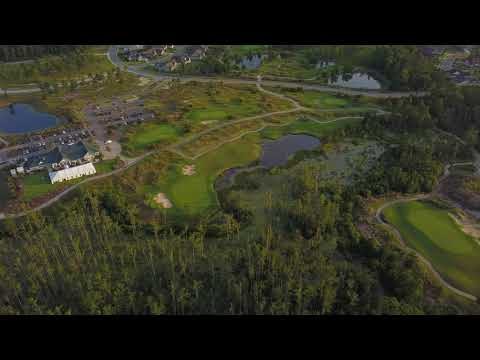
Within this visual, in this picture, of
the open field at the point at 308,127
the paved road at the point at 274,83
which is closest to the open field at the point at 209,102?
the paved road at the point at 274,83

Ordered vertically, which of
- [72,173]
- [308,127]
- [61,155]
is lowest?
[72,173]

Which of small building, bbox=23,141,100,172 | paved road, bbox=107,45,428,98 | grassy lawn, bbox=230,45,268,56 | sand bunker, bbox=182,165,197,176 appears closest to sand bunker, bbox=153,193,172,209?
sand bunker, bbox=182,165,197,176

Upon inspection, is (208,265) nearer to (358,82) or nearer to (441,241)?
(441,241)

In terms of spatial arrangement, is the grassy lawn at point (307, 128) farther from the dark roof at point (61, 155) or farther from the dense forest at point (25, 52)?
the dense forest at point (25, 52)

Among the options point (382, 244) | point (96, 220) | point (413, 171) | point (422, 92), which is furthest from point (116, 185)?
point (422, 92)

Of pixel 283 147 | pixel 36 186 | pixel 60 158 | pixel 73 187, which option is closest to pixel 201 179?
pixel 283 147

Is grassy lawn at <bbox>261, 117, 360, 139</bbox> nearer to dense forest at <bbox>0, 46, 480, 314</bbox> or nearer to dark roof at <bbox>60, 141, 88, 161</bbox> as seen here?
dense forest at <bbox>0, 46, 480, 314</bbox>

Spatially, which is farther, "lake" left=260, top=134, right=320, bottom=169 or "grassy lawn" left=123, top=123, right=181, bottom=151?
"grassy lawn" left=123, top=123, right=181, bottom=151
